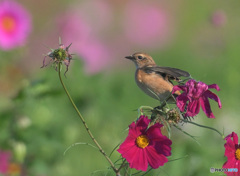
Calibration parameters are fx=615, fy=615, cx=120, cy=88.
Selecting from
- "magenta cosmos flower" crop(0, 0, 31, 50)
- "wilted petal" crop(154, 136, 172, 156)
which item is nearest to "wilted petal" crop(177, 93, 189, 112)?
"wilted petal" crop(154, 136, 172, 156)

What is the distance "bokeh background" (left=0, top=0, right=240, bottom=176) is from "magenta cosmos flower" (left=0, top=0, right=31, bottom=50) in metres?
0.07

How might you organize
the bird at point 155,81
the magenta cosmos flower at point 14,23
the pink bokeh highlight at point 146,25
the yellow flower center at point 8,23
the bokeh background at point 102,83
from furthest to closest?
the pink bokeh highlight at point 146,25 < the yellow flower center at point 8,23 < the magenta cosmos flower at point 14,23 < the bokeh background at point 102,83 < the bird at point 155,81

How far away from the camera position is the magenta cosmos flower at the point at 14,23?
4.55 meters

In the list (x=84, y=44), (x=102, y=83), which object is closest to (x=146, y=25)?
(x=84, y=44)

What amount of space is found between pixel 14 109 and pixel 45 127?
43cm

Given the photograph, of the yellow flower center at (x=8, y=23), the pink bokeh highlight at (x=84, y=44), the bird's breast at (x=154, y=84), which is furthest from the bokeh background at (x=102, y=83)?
the bird's breast at (x=154, y=84)

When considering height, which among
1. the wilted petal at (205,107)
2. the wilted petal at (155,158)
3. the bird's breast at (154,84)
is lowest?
the wilted petal at (155,158)

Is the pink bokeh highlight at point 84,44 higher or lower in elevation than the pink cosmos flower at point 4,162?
higher

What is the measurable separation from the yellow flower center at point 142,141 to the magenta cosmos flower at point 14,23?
2767 mm

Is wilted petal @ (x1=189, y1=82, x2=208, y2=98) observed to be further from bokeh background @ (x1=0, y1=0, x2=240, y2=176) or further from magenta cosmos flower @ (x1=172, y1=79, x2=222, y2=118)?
bokeh background @ (x1=0, y1=0, x2=240, y2=176)

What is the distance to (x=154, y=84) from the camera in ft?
7.65

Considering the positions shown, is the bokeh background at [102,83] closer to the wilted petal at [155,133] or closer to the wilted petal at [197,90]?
the wilted petal at [155,133]

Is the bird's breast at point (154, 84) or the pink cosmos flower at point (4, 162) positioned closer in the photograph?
the bird's breast at point (154, 84)

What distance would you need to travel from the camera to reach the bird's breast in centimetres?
226
